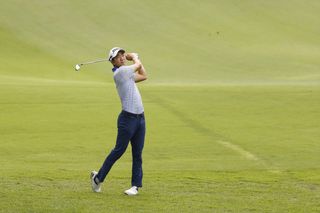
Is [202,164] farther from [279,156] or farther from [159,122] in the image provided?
[159,122]

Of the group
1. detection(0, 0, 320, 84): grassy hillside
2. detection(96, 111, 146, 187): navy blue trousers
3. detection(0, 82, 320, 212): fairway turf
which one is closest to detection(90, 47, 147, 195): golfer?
detection(96, 111, 146, 187): navy blue trousers

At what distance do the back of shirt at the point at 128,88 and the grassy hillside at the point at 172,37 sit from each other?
1261 inches

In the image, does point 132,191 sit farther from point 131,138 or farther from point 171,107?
point 171,107

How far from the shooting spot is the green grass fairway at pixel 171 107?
12633mm

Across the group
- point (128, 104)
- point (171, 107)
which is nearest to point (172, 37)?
point (171, 107)

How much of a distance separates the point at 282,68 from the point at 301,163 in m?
34.8

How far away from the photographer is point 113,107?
27.2 m

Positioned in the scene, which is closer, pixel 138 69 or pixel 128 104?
pixel 128 104

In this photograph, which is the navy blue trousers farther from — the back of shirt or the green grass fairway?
the green grass fairway

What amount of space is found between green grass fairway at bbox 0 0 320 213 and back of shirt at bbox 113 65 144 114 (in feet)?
4.89

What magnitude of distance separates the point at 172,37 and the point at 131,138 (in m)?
44.5

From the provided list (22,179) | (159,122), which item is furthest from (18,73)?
(22,179)

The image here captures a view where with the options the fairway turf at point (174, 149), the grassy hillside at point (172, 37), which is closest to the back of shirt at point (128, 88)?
the fairway turf at point (174, 149)

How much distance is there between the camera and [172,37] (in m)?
56.3
